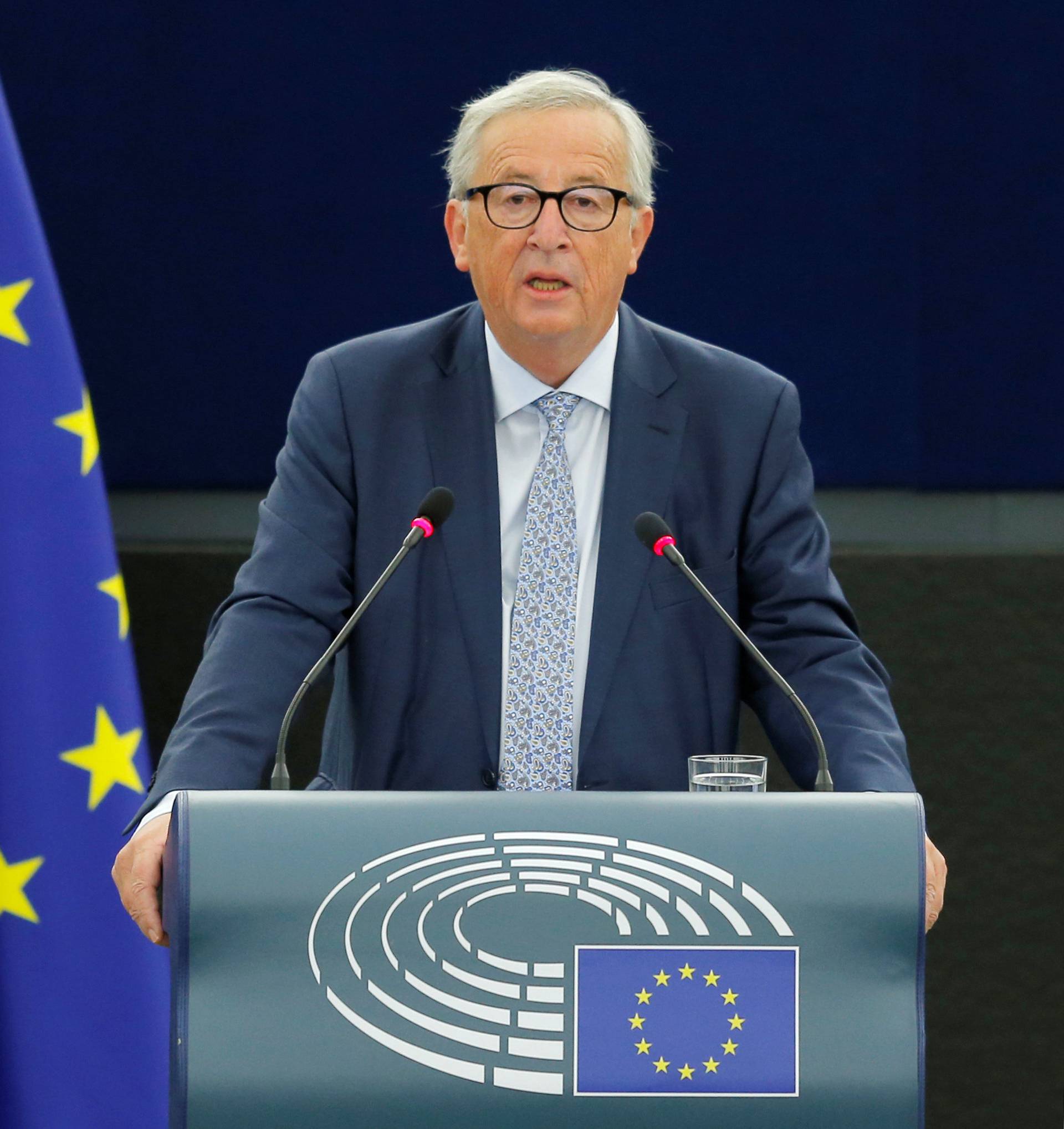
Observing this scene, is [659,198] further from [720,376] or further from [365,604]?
[365,604]

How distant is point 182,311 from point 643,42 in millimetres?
960

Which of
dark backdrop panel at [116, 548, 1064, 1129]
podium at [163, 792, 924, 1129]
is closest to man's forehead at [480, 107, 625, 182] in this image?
podium at [163, 792, 924, 1129]

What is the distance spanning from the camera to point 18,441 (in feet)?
7.78

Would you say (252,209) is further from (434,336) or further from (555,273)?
(555,273)

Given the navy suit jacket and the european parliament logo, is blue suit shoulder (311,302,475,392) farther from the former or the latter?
the european parliament logo

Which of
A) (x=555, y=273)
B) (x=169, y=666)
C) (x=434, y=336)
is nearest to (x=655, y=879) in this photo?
(x=555, y=273)

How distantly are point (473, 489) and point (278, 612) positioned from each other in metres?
0.26

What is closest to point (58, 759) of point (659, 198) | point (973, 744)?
point (659, 198)

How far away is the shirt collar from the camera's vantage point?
6.12ft

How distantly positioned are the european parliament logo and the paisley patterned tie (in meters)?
0.50

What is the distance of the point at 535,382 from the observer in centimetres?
187

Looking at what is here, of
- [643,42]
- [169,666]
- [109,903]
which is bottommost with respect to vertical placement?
[109,903]

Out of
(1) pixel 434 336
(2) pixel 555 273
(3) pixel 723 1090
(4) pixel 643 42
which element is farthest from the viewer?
(4) pixel 643 42

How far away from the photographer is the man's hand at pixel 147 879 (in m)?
1.36
